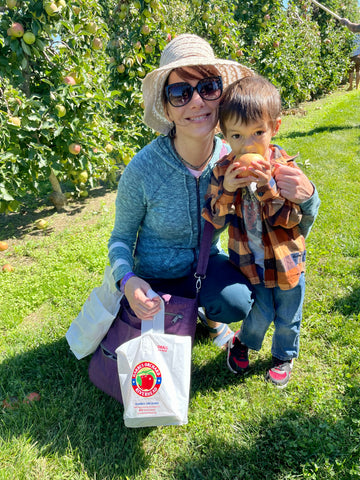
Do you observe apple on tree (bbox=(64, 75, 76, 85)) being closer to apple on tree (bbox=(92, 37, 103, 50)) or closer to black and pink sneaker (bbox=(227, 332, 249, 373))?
apple on tree (bbox=(92, 37, 103, 50))

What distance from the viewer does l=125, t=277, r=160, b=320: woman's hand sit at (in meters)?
1.49

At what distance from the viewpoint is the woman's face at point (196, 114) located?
5.14 feet

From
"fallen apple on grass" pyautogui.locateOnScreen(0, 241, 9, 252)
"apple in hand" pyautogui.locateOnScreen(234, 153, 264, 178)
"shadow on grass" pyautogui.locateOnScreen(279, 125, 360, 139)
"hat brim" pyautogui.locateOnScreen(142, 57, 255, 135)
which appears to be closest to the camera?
"apple in hand" pyautogui.locateOnScreen(234, 153, 264, 178)

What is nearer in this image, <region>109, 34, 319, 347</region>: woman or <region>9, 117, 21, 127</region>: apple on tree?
<region>109, 34, 319, 347</region>: woman

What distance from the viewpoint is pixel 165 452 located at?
158 cm

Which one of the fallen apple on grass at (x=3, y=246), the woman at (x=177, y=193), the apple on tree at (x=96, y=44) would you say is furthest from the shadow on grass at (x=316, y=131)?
the woman at (x=177, y=193)

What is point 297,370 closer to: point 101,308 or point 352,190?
point 101,308

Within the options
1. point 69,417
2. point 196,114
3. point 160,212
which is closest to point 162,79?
point 196,114

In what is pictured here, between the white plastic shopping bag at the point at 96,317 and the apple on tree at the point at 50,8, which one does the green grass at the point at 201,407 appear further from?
the apple on tree at the point at 50,8

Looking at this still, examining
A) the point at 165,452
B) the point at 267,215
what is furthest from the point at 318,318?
the point at 165,452

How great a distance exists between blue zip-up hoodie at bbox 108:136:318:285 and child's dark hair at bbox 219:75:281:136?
0.38 m

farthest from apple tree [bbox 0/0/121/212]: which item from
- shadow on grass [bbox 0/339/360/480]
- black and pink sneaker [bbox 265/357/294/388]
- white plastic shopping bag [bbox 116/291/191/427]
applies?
black and pink sneaker [bbox 265/357/294/388]

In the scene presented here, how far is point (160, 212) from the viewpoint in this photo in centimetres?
178

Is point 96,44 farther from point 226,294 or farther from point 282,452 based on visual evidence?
point 282,452
